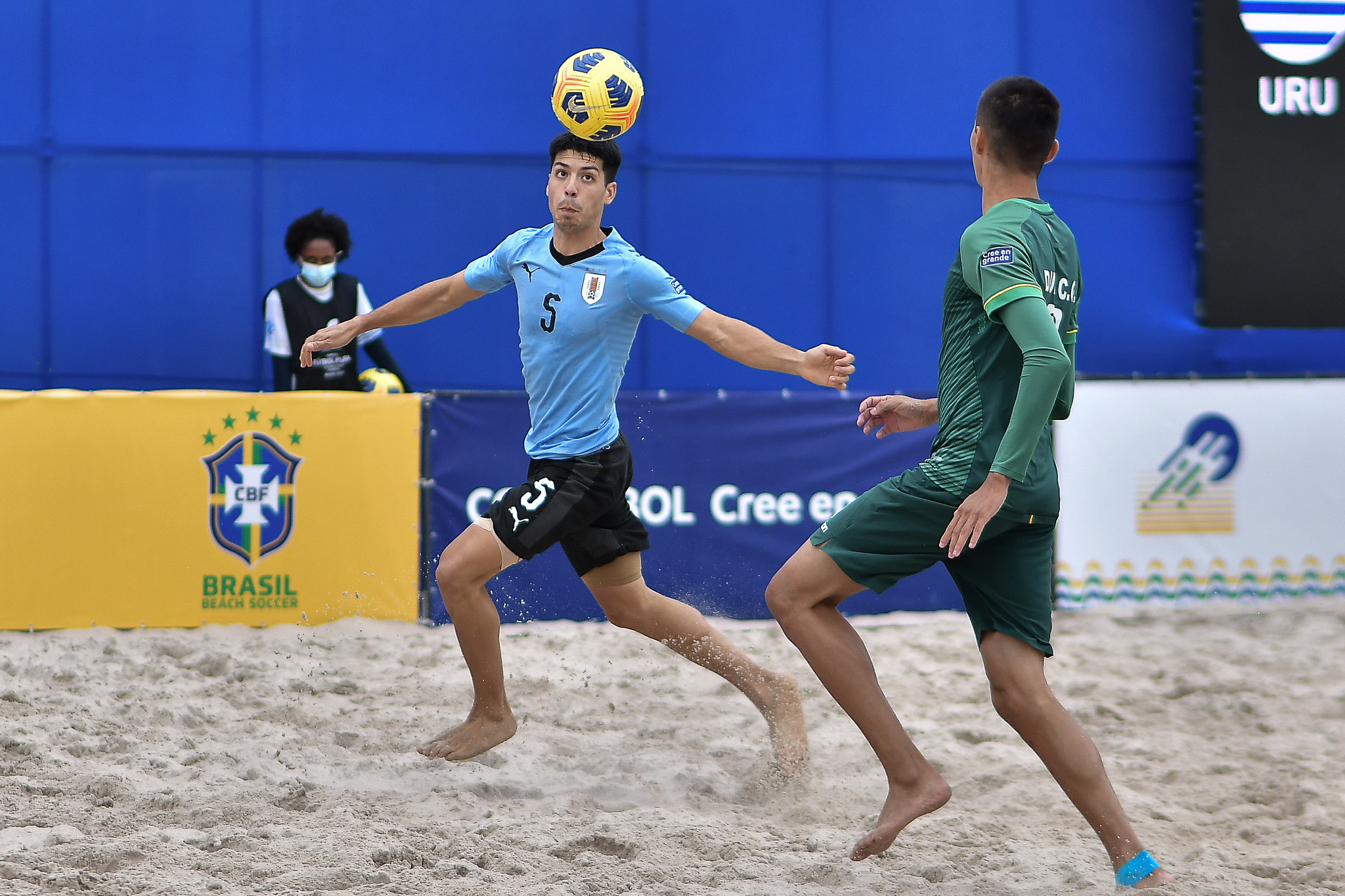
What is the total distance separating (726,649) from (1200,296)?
7019 mm

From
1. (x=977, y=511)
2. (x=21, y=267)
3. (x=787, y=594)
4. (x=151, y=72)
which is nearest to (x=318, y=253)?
(x=151, y=72)

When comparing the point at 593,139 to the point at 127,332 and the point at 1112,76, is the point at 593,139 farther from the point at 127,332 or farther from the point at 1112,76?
the point at 1112,76

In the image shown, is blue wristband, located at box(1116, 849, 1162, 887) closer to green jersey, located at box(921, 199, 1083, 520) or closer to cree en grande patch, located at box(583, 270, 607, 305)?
green jersey, located at box(921, 199, 1083, 520)

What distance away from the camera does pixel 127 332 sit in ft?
30.5

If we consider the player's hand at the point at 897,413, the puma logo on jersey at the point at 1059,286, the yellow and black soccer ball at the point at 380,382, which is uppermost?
the puma logo on jersey at the point at 1059,286

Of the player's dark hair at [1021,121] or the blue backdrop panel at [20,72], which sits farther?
the blue backdrop panel at [20,72]

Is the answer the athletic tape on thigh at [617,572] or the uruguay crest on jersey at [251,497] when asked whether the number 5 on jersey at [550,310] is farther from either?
the uruguay crest on jersey at [251,497]

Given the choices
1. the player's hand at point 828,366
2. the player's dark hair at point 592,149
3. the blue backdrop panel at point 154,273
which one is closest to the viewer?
the player's hand at point 828,366

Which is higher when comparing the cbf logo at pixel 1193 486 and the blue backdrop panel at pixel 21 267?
the blue backdrop panel at pixel 21 267

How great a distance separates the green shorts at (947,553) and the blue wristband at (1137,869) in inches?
21.1


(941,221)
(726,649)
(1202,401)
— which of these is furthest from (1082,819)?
(941,221)

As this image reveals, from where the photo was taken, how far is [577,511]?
411 cm

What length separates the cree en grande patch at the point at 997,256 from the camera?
3.01 meters

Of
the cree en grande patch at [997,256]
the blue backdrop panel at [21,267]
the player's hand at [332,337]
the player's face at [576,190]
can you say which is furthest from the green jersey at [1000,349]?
the blue backdrop panel at [21,267]
